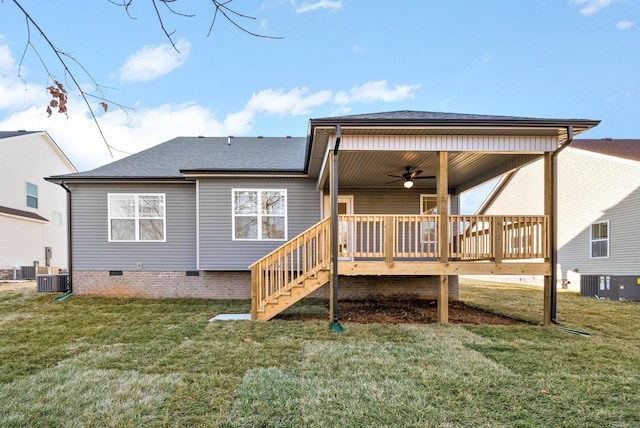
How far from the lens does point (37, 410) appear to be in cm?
302

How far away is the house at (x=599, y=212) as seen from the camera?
1110 cm

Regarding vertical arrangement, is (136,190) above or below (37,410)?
above

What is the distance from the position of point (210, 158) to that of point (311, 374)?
821 centimetres

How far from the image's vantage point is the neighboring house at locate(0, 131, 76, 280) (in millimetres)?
15484

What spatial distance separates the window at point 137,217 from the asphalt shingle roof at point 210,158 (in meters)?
0.67

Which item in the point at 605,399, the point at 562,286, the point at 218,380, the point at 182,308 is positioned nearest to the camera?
the point at 605,399

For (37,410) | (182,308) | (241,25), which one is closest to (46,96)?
(241,25)

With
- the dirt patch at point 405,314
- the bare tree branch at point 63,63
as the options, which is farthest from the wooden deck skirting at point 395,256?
the bare tree branch at point 63,63

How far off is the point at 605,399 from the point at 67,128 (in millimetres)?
5410

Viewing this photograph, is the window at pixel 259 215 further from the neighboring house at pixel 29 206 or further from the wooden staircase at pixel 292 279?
the neighboring house at pixel 29 206

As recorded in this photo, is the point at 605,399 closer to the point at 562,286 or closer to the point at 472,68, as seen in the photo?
the point at 562,286

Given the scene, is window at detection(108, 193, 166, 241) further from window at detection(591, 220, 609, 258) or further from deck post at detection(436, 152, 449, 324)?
window at detection(591, 220, 609, 258)

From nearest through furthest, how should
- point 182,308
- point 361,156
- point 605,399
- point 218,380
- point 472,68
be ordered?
point 605,399 → point 218,380 → point 361,156 → point 182,308 → point 472,68

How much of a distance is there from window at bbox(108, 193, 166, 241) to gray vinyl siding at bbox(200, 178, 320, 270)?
1.45 m
